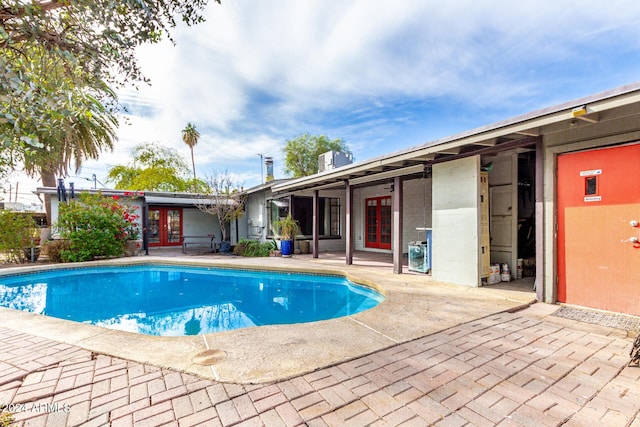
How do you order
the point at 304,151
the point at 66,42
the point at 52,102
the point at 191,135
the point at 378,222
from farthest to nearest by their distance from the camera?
the point at 304,151
the point at 191,135
the point at 378,222
the point at 66,42
the point at 52,102

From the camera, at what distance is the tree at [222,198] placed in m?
12.4

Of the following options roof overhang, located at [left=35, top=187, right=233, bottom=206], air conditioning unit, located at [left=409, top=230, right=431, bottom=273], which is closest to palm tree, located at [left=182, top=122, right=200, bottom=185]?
roof overhang, located at [left=35, top=187, right=233, bottom=206]

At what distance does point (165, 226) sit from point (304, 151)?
14.6m

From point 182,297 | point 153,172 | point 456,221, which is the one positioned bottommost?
point 182,297

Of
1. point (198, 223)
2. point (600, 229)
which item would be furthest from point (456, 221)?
point (198, 223)

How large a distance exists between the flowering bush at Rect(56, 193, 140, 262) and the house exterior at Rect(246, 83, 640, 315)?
773 cm

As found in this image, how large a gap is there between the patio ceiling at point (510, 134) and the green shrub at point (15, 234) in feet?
32.8

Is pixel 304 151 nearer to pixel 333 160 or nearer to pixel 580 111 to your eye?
pixel 333 160

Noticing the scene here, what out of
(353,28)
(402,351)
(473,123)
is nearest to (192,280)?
(402,351)

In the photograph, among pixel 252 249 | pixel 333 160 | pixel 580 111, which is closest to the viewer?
pixel 580 111

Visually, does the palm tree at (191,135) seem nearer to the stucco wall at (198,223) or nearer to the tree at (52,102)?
the stucco wall at (198,223)

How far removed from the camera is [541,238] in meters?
4.38

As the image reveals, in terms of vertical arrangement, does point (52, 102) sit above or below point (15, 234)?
above

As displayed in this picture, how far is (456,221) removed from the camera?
567 centimetres
